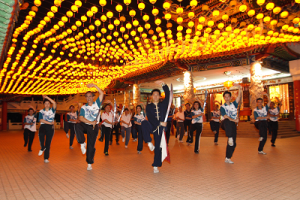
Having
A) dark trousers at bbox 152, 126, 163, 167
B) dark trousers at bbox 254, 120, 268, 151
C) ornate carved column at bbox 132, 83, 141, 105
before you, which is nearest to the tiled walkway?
dark trousers at bbox 152, 126, 163, 167

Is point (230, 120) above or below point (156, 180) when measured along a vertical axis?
above

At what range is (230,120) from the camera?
18.2 feet

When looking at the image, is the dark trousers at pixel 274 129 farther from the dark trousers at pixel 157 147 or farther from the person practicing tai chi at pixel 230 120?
the dark trousers at pixel 157 147

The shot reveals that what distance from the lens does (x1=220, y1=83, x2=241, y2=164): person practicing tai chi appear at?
17.7 ft

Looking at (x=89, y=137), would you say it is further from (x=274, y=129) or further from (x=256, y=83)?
(x=256, y=83)

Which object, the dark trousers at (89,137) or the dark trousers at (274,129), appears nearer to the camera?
the dark trousers at (89,137)

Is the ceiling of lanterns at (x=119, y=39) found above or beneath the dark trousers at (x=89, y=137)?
above

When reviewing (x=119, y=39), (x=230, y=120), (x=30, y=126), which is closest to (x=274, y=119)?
(x=230, y=120)

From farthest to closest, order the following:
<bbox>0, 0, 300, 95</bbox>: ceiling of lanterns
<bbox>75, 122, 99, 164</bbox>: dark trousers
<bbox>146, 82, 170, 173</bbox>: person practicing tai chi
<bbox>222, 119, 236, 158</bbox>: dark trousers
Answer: <bbox>0, 0, 300, 95</bbox>: ceiling of lanterns → <bbox>222, 119, 236, 158</bbox>: dark trousers → <bbox>75, 122, 99, 164</bbox>: dark trousers → <bbox>146, 82, 170, 173</bbox>: person practicing tai chi

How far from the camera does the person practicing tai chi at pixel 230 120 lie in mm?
5395

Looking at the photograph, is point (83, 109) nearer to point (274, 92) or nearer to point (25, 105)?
point (274, 92)

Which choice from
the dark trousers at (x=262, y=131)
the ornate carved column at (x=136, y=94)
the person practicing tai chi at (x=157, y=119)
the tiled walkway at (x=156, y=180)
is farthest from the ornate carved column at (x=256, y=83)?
the ornate carved column at (x=136, y=94)

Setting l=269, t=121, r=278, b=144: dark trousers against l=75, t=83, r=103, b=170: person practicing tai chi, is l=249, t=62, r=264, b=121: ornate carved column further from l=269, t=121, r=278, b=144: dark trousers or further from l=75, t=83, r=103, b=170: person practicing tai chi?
l=75, t=83, r=103, b=170: person practicing tai chi

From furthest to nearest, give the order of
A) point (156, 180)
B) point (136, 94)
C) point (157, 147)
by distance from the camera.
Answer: point (136, 94), point (157, 147), point (156, 180)
